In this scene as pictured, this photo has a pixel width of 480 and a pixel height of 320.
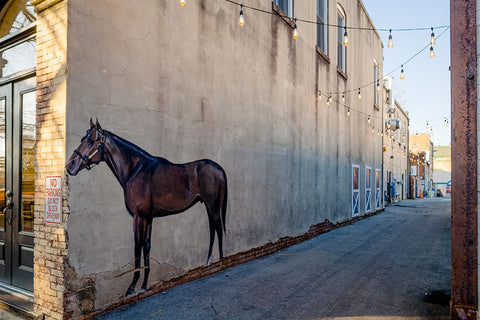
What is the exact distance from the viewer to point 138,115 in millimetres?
4641

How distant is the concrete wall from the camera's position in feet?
13.2

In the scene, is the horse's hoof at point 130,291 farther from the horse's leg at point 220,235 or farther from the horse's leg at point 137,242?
the horse's leg at point 220,235

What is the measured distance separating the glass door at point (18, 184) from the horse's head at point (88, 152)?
1111mm

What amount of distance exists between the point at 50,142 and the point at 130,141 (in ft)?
3.09

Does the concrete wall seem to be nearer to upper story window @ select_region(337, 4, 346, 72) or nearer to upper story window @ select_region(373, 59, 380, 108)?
upper story window @ select_region(337, 4, 346, 72)

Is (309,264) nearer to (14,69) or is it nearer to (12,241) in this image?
(12,241)

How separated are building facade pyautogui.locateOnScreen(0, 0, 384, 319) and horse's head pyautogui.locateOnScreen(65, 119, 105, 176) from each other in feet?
0.05

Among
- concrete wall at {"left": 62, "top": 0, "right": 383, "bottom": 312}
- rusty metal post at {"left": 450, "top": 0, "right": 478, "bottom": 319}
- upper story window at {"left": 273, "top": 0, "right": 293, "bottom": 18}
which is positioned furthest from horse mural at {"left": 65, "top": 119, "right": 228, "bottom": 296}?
upper story window at {"left": 273, "top": 0, "right": 293, "bottom": 18}

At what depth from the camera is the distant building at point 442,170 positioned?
61.1 m

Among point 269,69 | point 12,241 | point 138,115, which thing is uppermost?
point 269,69

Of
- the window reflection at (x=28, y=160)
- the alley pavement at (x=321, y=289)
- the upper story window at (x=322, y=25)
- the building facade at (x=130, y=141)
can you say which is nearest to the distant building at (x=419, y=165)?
the upper story window at (x=322, y=25)

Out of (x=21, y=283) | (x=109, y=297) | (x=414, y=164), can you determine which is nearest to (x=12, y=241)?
(x=21, y=283)

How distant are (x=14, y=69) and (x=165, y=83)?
6.90 ft

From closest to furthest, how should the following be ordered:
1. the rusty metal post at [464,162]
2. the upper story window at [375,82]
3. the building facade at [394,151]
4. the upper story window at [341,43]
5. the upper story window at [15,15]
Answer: the rusty metal post at [464,162]
the upper story window at [15,15]
the upper story window at [341,43]
the upper story window at [375,82]
the building facade at [394,151]
